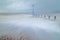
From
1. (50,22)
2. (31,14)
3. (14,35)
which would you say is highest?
(31,14)

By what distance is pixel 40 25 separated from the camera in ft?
4.87

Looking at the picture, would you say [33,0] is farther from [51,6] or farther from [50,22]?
[50,22]

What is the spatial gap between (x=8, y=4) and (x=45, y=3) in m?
0.48

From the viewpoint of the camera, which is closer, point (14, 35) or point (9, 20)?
point (14, 35)

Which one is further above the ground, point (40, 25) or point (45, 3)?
point (45, 3)

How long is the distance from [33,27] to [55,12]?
34 cm

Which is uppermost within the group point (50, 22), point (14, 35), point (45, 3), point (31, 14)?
point (45, 3)

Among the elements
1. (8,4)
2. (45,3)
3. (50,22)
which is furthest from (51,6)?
(8,4)

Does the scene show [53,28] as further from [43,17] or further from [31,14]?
[31,14]

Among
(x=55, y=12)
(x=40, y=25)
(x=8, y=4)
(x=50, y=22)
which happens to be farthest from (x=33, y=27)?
(x=8, y=4)

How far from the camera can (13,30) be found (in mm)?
1456

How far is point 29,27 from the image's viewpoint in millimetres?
1466

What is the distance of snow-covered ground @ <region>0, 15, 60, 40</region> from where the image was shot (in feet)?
4.64

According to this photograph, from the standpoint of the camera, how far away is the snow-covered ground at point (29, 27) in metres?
1.42
